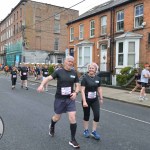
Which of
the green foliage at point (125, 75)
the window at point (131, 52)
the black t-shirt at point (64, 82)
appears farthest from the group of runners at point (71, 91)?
the window at point (131, 52)

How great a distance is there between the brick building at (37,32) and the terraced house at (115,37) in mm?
19283

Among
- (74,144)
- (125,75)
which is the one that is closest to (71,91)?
(74,144)

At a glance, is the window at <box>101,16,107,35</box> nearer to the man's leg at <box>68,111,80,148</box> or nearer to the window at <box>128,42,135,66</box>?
the window at <box>128,42,135,66</box>

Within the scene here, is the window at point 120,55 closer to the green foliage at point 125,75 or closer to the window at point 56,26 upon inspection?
the green foliage at point 125,75

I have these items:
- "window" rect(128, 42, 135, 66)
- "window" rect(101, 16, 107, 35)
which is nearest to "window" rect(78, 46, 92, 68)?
"window" rect(101, 16, 107, 35)

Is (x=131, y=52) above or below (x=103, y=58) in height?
above

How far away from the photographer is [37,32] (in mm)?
46844

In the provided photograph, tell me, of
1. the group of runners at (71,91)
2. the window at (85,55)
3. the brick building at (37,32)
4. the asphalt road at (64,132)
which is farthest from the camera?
the brick building at (37,32)

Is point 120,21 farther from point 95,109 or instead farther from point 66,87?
point 66,87

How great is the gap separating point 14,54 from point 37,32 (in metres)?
7.82

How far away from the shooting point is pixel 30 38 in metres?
45.8

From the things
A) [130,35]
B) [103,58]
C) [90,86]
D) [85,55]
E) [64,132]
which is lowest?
[64,132]

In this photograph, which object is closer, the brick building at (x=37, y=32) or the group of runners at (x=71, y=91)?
the group of runners at (x=71, y=91)

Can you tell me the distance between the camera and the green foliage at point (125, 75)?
18141 millimetres
